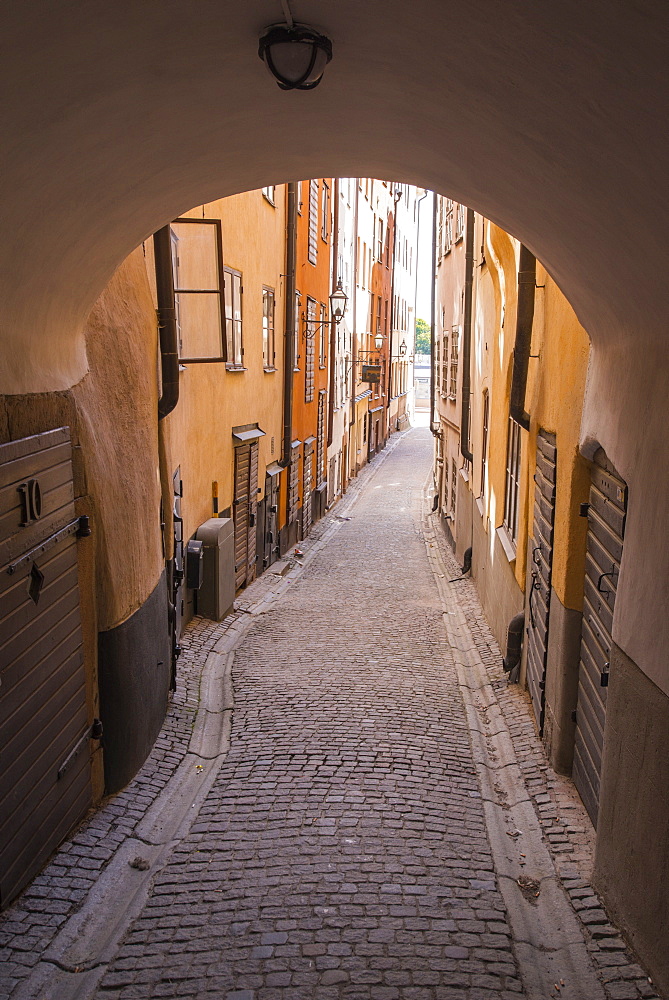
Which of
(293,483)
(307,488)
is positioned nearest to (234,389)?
(293,483)

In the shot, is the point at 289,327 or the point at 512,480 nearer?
the point at 512,480

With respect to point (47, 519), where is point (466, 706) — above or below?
below

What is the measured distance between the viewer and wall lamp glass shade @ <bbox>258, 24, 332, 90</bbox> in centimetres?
338

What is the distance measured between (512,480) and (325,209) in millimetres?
13820

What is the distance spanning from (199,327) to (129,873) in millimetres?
5313

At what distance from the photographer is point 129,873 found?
5.03 m

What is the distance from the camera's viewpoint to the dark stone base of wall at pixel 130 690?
5.83 m

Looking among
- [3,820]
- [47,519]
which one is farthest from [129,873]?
[47,519]

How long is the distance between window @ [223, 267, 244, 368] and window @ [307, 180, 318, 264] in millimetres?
6807

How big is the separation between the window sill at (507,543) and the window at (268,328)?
19.1 ft

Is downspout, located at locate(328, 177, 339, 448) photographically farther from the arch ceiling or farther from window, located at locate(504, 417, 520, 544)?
the arch ceiling

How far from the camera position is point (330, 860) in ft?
16.7

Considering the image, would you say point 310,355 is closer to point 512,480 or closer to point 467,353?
point 467,353

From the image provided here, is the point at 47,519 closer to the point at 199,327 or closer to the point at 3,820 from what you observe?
the point at 3,820
